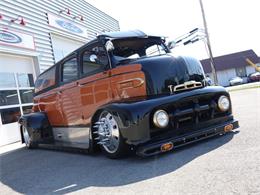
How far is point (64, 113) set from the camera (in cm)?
678

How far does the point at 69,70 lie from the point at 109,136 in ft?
7.09

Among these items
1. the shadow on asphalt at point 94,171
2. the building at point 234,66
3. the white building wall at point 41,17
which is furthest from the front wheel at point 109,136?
the building at point 234,66

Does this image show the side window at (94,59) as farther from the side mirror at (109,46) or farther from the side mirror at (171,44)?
the side mirror at (171,44)

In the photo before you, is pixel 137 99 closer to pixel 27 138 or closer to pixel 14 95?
pixel 27 138

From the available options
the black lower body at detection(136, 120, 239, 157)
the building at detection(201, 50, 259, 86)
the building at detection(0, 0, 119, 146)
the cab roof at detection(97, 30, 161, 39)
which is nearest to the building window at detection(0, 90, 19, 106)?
the building at detection(0, 0, 119, 146)

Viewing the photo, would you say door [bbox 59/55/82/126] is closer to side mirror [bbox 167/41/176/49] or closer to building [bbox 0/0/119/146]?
side mirror [bbox 167/41/176/49]

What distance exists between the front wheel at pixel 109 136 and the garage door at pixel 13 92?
20.2ft

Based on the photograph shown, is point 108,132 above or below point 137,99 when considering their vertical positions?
below

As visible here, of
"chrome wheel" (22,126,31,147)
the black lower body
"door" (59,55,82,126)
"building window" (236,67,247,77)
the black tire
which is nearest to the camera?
the black lower body

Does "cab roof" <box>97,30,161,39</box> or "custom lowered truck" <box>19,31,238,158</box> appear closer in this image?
"custom lowered truck" <box>19,31,238,158</box>

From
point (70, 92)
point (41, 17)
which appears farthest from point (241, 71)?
point (70, 92)

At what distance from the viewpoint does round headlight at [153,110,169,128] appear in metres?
4.44

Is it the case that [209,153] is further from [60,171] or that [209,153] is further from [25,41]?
[25,41]

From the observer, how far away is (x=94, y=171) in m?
4.47
